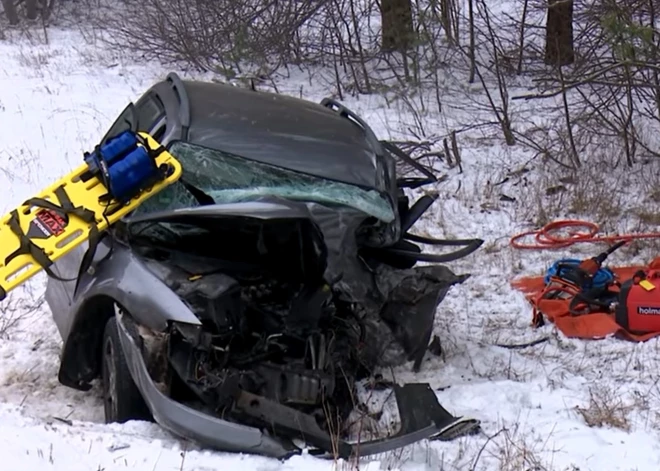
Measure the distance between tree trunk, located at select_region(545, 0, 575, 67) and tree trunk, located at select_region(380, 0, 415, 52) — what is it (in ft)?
5.60

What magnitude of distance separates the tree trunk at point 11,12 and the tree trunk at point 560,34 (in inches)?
518

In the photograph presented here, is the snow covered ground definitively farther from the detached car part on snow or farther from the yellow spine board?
the yellow spine board

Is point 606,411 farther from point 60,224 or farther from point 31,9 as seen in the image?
point 31,9

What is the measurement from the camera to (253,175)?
4438 mm

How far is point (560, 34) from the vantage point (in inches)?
415

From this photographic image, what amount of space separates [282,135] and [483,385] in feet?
5.56

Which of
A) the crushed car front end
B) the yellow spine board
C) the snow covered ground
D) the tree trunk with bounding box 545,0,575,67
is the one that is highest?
the tree trunk with bounding box 545,0,575,67

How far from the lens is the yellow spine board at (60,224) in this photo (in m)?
3.97

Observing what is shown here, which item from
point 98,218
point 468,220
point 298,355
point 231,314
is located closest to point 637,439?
point 298,355

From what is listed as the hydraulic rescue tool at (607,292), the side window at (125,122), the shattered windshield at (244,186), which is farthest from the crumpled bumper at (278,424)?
the hydraulic rescue tool at (607,292)

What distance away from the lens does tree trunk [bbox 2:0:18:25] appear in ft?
63.5

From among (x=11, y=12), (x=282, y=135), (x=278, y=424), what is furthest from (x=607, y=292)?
(x=11, y=12)

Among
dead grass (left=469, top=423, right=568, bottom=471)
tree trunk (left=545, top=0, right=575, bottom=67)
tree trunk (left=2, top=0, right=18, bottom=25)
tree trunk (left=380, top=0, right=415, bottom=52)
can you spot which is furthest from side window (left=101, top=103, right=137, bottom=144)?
tree trunk (left=2, top=0, right=18, bottom=25)

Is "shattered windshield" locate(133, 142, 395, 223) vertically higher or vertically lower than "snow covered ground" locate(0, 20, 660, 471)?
higher
